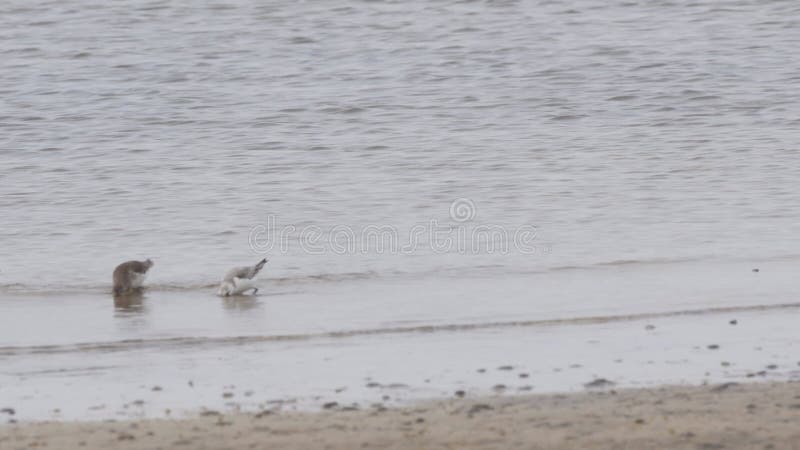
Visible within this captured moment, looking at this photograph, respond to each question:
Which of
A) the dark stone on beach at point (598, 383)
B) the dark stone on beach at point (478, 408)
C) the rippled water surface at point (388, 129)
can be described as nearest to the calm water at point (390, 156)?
the rippled water surface at point (388, 129)

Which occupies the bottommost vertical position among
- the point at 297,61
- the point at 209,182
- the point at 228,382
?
the point at 228,382

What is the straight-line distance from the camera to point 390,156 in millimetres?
18062

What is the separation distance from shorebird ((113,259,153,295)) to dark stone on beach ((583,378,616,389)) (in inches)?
181

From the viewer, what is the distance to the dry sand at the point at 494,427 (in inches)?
261

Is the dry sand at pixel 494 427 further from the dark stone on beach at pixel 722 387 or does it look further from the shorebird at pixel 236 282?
the shorebird at pixel 236 282

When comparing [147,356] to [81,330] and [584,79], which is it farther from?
[584,79]

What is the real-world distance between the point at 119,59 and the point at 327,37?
377 cm

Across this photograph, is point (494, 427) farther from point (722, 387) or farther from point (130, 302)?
point (130, 302)

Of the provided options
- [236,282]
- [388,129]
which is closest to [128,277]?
[236,282]

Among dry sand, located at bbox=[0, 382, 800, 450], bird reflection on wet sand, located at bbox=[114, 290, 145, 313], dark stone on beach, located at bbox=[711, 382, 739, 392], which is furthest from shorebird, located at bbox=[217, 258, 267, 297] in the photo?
dark stone on beach, located at bbox=[711, 382, 739, 392]

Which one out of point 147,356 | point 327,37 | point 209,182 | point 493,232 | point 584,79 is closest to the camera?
point 147,356

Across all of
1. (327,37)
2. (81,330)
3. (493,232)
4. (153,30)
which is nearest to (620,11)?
(327,37)

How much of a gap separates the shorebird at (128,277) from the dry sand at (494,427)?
429 cm

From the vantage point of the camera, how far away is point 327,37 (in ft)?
89.2
